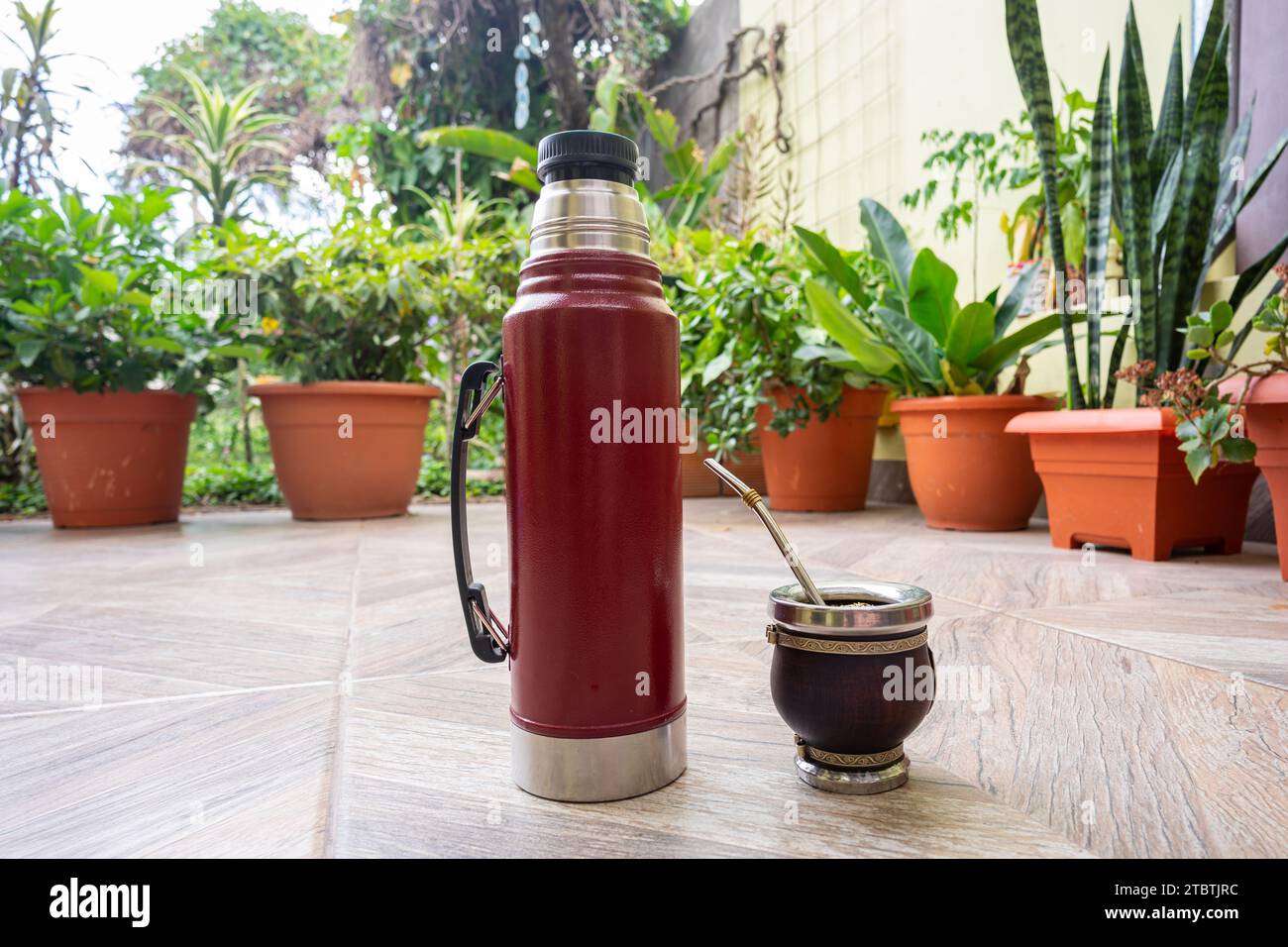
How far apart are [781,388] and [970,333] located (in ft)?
2.29

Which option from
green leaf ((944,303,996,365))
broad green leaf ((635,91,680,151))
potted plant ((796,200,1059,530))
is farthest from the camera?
broad green leaf ((635,91,680,151))

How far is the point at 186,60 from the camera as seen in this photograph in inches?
242

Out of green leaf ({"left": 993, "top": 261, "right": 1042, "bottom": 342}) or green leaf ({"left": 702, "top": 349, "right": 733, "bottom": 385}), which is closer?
green leaf ({"left": 993, "top": 261, "right": 1042, "bottom": 342})

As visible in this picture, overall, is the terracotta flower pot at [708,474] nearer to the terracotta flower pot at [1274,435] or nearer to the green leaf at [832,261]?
the green leaf at [832,261]

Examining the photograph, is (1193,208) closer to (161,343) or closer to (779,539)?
(779,539)

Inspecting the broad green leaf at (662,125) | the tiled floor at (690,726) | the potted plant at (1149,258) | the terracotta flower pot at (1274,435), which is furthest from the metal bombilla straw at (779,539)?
the broad green leaf at (662,125)

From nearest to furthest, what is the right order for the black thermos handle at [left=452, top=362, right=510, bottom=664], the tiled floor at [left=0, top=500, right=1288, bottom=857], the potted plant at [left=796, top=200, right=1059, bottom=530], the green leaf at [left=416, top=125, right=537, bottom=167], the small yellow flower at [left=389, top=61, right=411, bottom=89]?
the tiled floor at [left=0, top=500, right=1288, bottom=857] < the black thermos handle at [left=452, top=362, right=510, bottom=664] < the potted plant at [left=796, top=200, right=1059, bottom=530] < the green leaf at [left=416, top=125, right=537, bottom=167] < the small yellow flower at [left=389, top=61, right=411, bottom=89]

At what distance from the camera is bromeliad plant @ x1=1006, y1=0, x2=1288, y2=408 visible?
164 centimetres

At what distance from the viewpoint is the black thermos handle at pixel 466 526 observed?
0.70 m

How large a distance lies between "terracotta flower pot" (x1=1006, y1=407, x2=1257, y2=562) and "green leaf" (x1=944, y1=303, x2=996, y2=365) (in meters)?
0.28

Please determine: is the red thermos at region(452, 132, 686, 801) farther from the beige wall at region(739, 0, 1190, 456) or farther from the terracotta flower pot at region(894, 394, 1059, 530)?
the beige wall at region(739, 0, 1190, 456)

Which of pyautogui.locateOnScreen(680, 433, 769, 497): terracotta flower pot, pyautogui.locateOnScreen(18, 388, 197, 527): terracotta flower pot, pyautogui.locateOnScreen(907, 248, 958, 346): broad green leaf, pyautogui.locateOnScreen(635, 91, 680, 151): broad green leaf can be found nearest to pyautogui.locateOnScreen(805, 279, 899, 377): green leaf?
pyautogui.locateOnScreen(907, 248, 958, 346): broad green leaf
